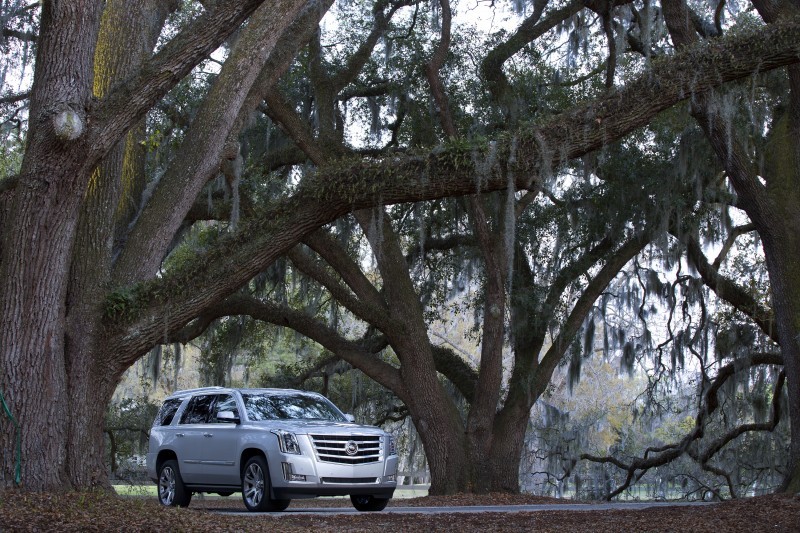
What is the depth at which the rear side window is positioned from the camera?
40.6 ft

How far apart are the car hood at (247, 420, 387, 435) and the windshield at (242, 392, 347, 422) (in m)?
0.29

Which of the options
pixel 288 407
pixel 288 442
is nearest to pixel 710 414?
pixel 288 407

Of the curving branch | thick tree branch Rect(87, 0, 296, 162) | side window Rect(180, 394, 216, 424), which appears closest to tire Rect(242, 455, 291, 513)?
side window Rect(180, 394, 216, 424)

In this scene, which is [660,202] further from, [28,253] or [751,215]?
[28,253]

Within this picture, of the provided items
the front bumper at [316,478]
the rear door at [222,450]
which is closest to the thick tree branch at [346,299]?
the rear door at [222,450]

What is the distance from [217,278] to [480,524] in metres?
3.61

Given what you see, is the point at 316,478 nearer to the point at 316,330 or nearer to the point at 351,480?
the point at 351,480

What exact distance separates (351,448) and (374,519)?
3.97ft

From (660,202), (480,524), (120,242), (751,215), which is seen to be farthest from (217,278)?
(660,202)

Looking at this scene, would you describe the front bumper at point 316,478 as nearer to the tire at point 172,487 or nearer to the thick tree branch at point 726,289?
the tire at point 172,487

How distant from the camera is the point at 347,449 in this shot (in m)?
10.3

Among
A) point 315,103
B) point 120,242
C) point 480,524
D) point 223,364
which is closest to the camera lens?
point 480,524

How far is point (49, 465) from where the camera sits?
7.88 metres

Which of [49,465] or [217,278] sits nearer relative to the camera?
[49,465]
